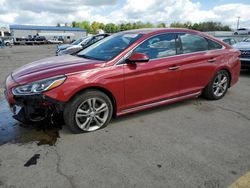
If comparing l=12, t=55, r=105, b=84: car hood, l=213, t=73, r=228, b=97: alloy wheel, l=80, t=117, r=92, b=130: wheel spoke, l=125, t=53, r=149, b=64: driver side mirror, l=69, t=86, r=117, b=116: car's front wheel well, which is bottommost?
l=80, t=117, r=92, b=130: wheel spoke

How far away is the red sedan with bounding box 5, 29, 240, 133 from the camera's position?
11.3 ft

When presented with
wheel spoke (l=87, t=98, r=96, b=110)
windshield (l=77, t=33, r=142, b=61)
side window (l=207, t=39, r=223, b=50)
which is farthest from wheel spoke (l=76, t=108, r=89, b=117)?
side window (l=207, t=39, r=223, b=50)

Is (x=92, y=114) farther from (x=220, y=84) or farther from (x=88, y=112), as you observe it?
(x=220, y=84)

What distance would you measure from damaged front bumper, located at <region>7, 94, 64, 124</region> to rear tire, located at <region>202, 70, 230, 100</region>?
3.25 m

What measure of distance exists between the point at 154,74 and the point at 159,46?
1.84 feet

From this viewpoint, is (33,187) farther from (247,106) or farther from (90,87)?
(247,106)

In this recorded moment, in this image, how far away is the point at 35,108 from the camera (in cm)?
348

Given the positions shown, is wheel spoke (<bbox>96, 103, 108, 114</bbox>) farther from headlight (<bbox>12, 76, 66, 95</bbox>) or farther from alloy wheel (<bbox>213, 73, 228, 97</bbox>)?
alloy wheel (<bbox>213, 73, 228, 97</bbox>)

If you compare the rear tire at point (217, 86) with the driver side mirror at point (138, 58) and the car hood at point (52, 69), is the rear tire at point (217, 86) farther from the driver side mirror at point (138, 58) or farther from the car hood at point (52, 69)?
the car hood at point (52, 69)

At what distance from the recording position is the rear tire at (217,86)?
520 centimetres

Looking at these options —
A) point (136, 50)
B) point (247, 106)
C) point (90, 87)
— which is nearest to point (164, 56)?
point (136, 50)

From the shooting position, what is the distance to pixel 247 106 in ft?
16.5

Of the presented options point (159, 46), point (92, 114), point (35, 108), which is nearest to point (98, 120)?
point (92, 114)

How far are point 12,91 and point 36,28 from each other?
272 ft
